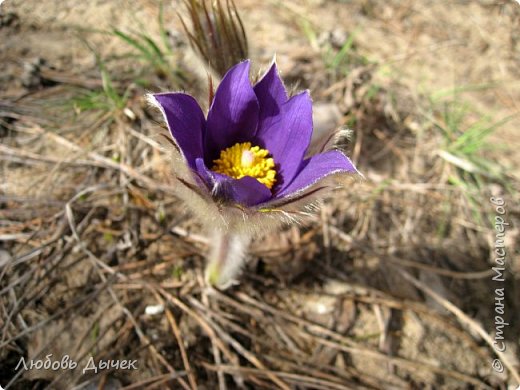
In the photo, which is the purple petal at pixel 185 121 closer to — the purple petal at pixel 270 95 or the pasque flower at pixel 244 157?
the pasque flower at pixel 244 157

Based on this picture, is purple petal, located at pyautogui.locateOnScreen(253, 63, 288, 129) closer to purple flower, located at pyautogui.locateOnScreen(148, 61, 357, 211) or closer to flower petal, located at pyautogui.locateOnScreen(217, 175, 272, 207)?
purple flower, located at pyautogui.locateOnScreen(148, 61, 357, 211)

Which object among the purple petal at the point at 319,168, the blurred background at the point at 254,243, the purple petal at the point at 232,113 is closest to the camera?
the purple petal at the point at 319,168

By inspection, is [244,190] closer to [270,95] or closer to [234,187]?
[234,187]

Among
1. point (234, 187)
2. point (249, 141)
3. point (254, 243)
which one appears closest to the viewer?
point (234, 187)

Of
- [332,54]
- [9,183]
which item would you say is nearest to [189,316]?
[9,183]

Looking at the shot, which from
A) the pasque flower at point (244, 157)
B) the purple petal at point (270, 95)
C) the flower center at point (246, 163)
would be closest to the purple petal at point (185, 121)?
the pasque flower at point (244, 157)

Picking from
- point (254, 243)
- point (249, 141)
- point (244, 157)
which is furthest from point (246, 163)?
point (254, 243)

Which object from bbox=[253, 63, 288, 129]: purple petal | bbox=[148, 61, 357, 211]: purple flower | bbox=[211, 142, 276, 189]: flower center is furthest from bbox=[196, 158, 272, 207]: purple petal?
bbox=[253, 63, 288, 129]: purple petal
